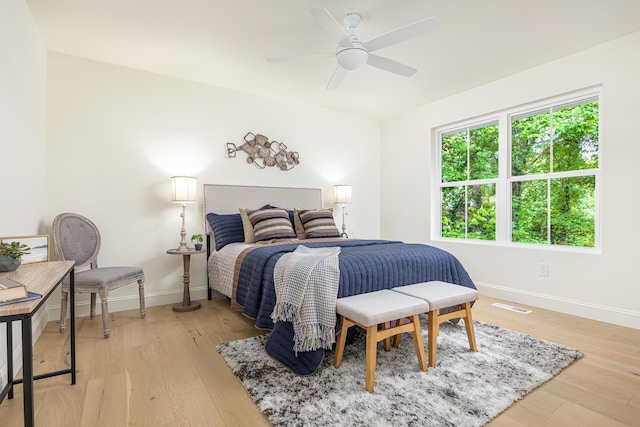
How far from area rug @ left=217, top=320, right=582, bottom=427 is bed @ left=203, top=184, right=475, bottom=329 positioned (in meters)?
0.42

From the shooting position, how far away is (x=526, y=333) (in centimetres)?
264

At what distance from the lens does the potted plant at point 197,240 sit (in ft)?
11.2

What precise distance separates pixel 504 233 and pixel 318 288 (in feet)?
9.08

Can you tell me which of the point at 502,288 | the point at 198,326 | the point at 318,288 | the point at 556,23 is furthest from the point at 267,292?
the point at 556,23

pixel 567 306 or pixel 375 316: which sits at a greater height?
pixel 375 316

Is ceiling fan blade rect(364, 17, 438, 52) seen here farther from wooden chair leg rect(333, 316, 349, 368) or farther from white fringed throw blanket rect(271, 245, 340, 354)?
wooden chair leg rect(333, 316, 349, 368)

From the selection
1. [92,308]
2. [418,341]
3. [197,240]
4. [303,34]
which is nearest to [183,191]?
[197,240]

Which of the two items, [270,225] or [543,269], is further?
[270,225]

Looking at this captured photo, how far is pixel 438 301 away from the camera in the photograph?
2.03 meters

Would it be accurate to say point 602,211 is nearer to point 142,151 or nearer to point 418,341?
point 418,341

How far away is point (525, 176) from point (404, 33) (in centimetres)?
233

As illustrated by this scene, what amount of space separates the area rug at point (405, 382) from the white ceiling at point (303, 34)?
2434 mm

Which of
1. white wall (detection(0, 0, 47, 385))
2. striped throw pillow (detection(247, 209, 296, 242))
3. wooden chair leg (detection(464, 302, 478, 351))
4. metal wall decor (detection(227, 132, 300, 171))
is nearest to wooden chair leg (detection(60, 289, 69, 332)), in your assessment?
white wall (detection(0, 0, 47, 385))

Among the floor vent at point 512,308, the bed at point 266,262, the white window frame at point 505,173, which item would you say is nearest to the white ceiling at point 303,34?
the white window frame at point 505,173
